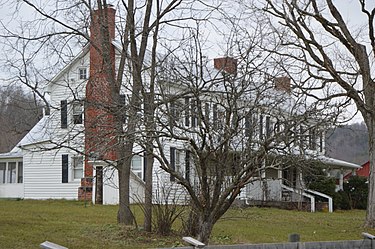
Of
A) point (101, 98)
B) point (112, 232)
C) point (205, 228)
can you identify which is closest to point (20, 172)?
point (112, 232)

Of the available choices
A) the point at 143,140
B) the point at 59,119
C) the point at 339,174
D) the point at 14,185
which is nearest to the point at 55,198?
the point at 14,185

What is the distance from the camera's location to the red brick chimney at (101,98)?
13.1m

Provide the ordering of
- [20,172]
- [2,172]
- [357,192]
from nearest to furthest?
1. [20,172]
2. [2,172]
3. [357,192]

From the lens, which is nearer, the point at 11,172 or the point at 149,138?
the point at 149,138

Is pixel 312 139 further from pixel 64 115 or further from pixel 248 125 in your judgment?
pixel 64 115

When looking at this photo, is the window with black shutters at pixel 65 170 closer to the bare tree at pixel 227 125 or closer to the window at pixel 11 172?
the window at pixel 11 172

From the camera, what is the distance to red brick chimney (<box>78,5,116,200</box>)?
43.0 feet

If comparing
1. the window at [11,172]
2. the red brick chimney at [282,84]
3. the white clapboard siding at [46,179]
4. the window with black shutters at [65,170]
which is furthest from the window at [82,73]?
the window at [11,172]

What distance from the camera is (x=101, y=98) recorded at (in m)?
14.8

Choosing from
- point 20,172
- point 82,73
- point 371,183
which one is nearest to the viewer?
point 371,183

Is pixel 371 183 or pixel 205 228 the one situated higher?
pixel 371 183

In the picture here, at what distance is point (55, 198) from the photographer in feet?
109

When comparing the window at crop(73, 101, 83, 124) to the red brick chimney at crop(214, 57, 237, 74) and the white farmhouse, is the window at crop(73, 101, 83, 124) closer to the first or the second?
the white farmhouse

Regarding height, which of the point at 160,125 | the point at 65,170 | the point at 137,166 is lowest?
the point at 65,170
